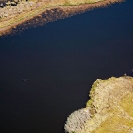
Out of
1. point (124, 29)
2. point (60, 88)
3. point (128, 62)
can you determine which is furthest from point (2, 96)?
point (124, 29)

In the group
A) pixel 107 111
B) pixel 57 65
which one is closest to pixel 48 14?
pixel 57 65

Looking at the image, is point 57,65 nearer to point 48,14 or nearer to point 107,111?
point 107,111

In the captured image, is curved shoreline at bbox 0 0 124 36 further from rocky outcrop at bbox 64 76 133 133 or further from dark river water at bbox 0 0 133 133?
rocky outcrop at bbox 64 76 133 133

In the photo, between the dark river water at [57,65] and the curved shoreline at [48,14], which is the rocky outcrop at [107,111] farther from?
the curved shoreline at [48,14]

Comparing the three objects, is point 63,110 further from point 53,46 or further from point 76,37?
point 76,37

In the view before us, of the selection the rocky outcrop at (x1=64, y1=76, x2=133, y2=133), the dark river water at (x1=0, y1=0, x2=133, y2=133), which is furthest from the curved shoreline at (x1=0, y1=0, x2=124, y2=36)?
the rocky outcrop at (x1=64, y1=76, x2=133, y2=133)
